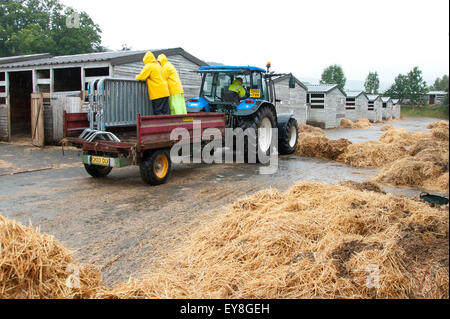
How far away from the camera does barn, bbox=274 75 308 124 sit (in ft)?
76.4

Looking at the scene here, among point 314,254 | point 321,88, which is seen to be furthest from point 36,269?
point 321,88

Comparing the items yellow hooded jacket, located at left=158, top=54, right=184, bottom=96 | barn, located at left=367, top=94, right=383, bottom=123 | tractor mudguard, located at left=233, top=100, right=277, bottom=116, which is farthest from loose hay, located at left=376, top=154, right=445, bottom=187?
barn, located at left=367, top=94, right=383, bottom=123

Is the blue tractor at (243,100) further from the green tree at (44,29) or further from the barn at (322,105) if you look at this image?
the green tree at (44,29)

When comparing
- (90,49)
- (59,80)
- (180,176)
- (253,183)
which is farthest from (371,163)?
(90,49)

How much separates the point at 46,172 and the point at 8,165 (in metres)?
1.68

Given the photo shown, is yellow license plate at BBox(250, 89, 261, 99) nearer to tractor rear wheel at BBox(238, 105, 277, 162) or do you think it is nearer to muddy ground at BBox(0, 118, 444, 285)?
tractor rear wheel at BBox(238, 105, 277, 162)

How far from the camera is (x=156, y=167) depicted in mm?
7762

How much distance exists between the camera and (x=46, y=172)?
9125 millimetres

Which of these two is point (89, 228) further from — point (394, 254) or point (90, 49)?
point (90, 49)

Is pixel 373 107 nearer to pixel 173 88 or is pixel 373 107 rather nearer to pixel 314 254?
pixel 173 88

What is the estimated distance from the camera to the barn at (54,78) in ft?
44.1

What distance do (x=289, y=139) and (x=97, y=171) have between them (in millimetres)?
6221

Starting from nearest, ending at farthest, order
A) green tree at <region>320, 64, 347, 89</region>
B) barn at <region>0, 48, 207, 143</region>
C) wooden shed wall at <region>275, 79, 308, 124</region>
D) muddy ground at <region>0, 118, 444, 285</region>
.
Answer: muddy ground at <region>0, 118, 444, 285</region>
barn at <region>0, 48, 207, 143</region>
wooden shed wall at <region>275, 79, 308, 124</region>
green tree at <region>320, 64, 347, 89</region>

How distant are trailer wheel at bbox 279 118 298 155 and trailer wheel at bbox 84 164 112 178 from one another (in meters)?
5.60
